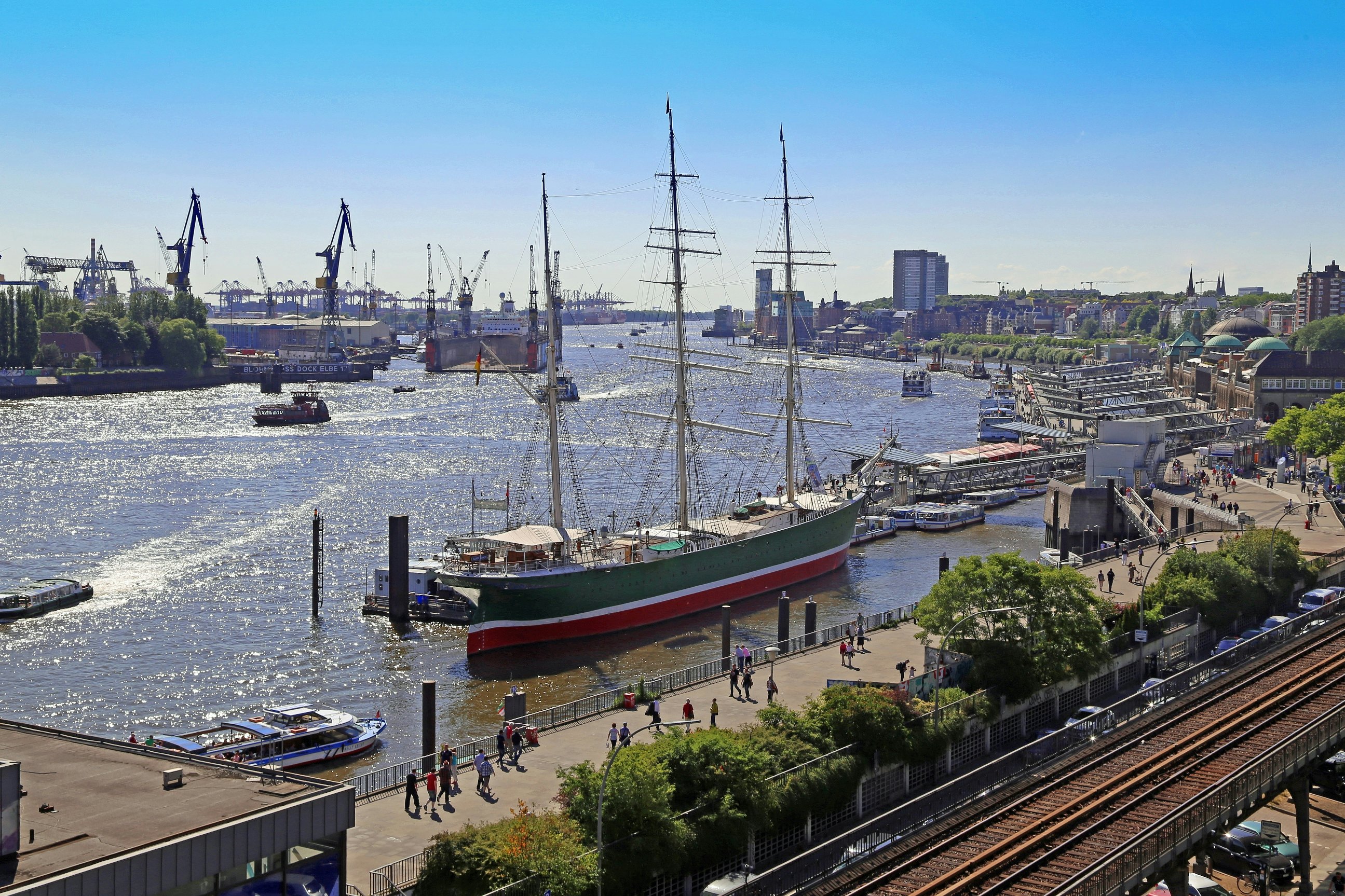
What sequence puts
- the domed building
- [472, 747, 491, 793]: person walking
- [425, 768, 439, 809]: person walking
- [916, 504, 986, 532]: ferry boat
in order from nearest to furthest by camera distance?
[425, 768, 439, 809]: person walking → [472, 747, 491, 793]: person walking → [916, 504, 986, 532]: ferry boat → the domed building

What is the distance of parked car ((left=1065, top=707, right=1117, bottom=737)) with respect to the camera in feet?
114

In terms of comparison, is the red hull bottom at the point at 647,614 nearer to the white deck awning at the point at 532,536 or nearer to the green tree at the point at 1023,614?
the white deck awning at the point at 532,536

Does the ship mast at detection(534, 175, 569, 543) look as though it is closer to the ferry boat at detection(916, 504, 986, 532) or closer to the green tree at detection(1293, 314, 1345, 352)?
the ferry boat at detection(916, 504, 986, 532)

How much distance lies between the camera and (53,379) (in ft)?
535

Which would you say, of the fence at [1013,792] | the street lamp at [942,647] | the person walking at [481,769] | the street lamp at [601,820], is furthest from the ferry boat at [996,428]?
the street lamp at [601,820]

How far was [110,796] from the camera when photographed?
17.5 meters

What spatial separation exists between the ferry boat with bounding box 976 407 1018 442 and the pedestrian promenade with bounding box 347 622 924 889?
7528cm

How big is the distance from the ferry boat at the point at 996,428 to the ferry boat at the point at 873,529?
39989mm

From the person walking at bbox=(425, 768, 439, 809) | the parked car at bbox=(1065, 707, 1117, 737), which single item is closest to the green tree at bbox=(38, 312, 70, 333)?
the person walking at bbox=(425, 768, 439, 809)

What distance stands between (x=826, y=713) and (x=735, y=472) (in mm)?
67616

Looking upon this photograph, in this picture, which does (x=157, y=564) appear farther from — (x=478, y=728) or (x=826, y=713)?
(x=826, y=713)

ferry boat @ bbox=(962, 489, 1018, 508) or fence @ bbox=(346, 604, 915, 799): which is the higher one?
fence @ bbox=(346, 604, 915, 799)

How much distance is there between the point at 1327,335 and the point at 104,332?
162m

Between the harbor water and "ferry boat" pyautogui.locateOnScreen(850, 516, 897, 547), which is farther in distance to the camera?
"ferry boat" pyautogui.locateOnScreen(850, 516, 897, 547)
